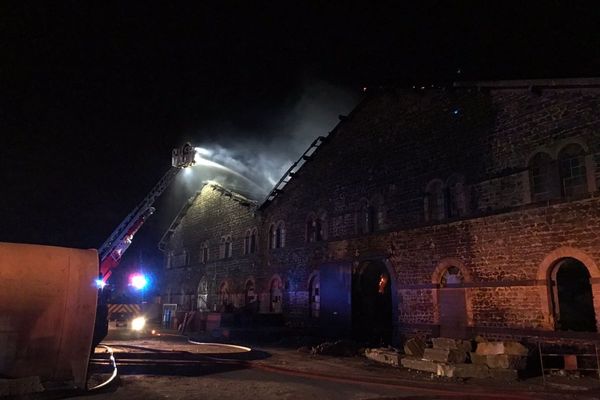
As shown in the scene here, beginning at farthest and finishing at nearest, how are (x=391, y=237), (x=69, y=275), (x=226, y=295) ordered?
(x=226, y=295) < (x=391, y=237) < (x=69, y=275)

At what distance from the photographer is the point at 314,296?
19781 millimetres

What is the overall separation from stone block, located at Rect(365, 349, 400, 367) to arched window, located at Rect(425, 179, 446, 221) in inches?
183

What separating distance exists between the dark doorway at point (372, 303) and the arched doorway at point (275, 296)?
16.8 ft

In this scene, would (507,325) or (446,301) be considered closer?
(507,325)

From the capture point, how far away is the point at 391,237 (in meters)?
16.4

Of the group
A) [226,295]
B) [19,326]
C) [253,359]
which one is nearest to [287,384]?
[253,359]

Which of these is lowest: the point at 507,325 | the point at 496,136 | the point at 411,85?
the point at 507,325

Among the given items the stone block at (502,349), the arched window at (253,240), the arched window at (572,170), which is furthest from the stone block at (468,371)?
the arched window at (253,240)

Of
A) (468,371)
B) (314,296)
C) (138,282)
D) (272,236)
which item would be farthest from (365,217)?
(138,282)

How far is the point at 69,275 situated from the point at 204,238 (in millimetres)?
22564

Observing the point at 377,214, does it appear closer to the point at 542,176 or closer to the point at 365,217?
the point at 365,217

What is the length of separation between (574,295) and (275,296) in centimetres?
1328

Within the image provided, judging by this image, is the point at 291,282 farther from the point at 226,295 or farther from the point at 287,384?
the point at 287,384

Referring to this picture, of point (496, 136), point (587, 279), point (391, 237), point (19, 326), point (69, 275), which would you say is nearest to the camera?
point (19, 326)
